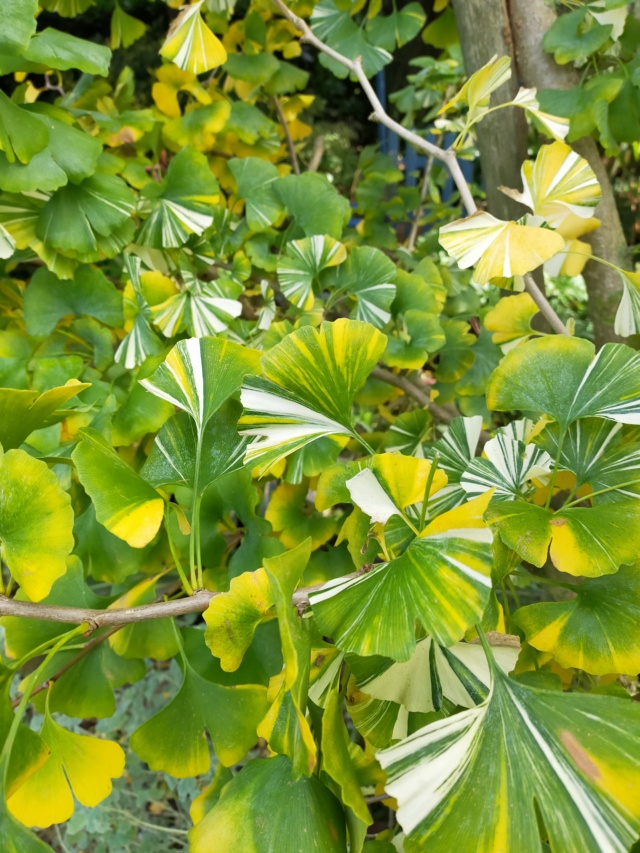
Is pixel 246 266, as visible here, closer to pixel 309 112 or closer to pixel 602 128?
pixel 602 128

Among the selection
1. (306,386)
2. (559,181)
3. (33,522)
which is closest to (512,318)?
(559,181)

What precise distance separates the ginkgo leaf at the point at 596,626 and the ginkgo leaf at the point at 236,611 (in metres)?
0.11

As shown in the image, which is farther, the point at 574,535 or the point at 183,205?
the point at 183,205

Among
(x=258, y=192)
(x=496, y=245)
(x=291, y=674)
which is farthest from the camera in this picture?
(x=258, y=192)

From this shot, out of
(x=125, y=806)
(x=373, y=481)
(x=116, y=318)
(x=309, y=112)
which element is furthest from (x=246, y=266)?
(x=309, y=112)

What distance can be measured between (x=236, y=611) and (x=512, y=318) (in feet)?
0.86

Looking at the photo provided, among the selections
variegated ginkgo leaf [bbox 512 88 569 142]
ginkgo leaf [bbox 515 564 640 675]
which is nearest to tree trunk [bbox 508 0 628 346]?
variegated ginkgo leaf [bbox 512 88 569 142]

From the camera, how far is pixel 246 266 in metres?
0.49

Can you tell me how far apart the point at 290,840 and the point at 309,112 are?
5.49 feet

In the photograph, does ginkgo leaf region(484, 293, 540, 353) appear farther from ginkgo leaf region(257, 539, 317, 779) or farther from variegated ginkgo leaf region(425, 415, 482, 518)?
ginkgo leaf region(257, 539, 317, 779)

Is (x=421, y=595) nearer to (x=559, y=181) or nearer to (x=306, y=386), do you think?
(x=306, y=386)

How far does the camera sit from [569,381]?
0.25m

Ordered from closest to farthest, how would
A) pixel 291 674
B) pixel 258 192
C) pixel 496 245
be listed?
pixel 291 674, pixel 496 245, pixel 258 192

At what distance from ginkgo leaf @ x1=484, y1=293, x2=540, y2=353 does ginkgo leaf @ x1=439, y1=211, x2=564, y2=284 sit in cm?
9
